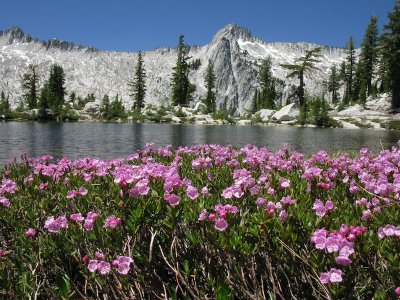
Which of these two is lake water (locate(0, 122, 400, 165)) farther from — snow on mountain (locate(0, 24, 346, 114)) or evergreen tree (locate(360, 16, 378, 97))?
snow on mountain (locate(0, 24, 346, 114))

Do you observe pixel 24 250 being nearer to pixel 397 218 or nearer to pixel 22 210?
pixel 22 210

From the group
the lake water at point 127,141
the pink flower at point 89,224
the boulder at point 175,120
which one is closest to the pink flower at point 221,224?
the pink flower at point 89,224

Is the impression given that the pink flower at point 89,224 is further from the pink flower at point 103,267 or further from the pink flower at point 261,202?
the pink flower at point 261,202

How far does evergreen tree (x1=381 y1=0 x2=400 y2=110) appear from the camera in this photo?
5500 centimetres

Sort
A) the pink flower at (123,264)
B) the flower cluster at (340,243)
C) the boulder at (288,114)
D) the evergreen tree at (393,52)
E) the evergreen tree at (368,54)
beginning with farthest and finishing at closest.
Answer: the evergreen tree at (368,54), the boulder at (288,114), the evergreen tree at (393,52), the pink flower at (123,264), the flower cluster at (340,243)

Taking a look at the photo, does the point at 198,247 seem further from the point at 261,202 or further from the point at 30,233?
the point at 30,233

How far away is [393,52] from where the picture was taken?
55875mm

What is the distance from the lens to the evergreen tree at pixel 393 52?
55.0 meters

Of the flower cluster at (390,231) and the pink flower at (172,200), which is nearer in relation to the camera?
the flower cluster at (390,231)

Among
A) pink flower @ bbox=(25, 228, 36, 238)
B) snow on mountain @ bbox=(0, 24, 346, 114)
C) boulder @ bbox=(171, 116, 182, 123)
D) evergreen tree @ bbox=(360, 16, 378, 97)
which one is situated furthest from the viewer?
snow on mountain @ bbox=(0, 24, 346, 114)

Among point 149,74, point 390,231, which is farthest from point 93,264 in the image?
point 149,74

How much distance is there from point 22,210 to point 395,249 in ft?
13.6

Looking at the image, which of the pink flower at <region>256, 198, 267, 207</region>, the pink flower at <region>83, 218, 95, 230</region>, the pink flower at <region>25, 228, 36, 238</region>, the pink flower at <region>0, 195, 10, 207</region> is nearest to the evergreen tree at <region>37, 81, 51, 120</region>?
the pink flower at <region>0, 195, 10, 207</region>

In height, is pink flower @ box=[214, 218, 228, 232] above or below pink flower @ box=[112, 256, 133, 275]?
above
